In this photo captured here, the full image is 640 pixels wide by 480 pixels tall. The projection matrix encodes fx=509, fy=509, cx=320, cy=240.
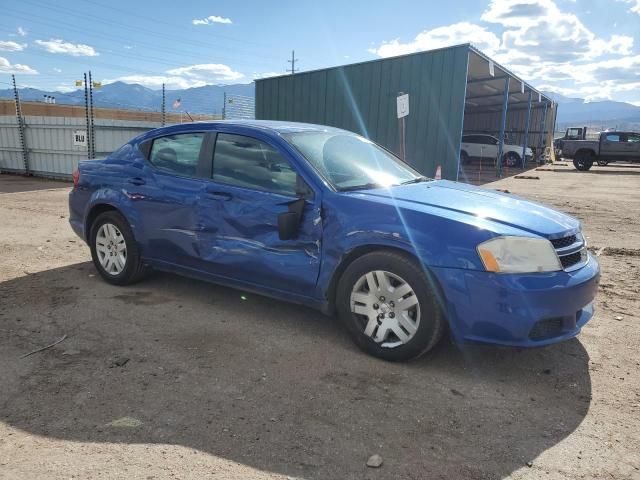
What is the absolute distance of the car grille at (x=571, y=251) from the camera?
318 cm

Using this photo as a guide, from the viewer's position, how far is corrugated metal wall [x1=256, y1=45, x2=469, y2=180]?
47.8 ft

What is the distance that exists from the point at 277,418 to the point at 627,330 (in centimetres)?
301

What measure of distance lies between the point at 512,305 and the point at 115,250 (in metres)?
3.62

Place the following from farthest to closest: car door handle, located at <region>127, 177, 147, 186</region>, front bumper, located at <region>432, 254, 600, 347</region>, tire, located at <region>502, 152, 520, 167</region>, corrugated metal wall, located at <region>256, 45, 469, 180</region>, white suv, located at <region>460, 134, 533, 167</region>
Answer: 1. tire, located at <region>502, 152, 520, 167</region>
2. white suv, located at <region>460, 134, 533, 167</region>
3. corrugated metal wall, located at <region>256, 45, 469, 180</region>
4. car door handle, located at <region>127, 177, 147, 186</region>
5. front bumper, located at <region>432, 254, 600, 347</region>

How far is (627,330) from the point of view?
4.08 m

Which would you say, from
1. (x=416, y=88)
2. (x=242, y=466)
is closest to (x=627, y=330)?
(x=242, y=466)

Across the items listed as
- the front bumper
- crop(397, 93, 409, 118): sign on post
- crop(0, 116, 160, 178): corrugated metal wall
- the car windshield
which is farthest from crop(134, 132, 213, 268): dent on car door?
crop(0, 116, 160, 178): corrugated metal wall

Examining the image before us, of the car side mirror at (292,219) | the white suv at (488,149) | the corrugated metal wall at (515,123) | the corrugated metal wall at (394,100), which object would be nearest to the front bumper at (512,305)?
the car side mirror at (292,219)

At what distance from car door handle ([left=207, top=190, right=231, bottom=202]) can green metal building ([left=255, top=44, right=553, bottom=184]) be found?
449 inches

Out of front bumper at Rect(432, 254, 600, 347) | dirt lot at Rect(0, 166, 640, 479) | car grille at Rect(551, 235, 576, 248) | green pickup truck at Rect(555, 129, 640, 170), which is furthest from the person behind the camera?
green pickup truck at Rect(555, 129, 640, 170)

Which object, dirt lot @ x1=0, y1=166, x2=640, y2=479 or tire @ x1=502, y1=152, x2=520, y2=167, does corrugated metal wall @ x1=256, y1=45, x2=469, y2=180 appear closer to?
dirt lot @ x1=0, y1=166, x2=640, y2=479

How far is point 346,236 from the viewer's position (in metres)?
3.45

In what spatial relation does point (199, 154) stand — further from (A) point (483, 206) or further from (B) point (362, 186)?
(A) point (483, 206)

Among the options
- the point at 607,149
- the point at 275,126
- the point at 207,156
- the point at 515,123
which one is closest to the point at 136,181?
the point at 207,156
